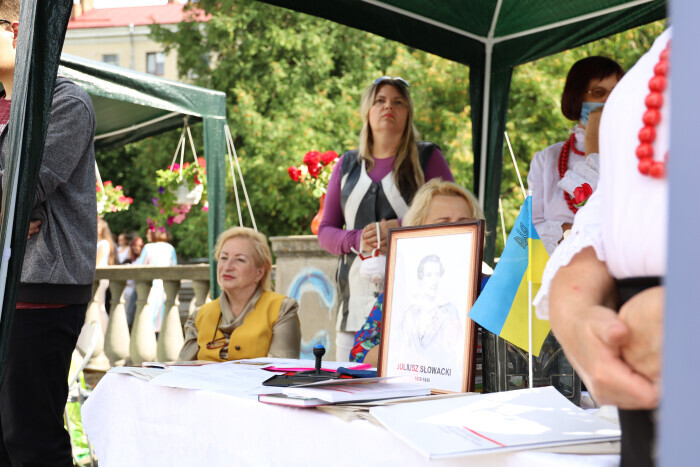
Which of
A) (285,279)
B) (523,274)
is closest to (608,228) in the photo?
(523,274)

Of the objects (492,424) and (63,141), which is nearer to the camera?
(492,424)

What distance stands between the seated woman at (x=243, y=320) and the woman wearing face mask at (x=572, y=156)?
0.99m

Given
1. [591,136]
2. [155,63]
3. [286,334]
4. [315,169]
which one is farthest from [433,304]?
[155,63]

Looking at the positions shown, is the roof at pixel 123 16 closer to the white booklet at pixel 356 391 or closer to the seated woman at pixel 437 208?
the seated woman at pixel 437 208

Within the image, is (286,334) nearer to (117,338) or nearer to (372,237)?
(372,237)

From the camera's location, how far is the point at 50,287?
2160 mm

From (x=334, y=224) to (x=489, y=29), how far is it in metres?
1.71

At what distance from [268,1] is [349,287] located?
4.26 feet

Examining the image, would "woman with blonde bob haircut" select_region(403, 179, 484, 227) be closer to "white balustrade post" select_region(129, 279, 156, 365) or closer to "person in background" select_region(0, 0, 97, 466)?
"person in background" select_region(0, 0, 97, 466)

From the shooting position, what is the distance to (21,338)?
2.13 metres

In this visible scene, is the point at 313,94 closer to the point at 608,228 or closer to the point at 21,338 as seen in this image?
the point at 21,338

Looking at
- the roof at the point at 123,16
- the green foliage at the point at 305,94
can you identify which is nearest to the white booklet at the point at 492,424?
the green foliage at the point at 305,94

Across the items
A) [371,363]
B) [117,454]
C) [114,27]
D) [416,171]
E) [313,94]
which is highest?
[114,27]

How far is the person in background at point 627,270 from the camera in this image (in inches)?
28.4
